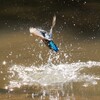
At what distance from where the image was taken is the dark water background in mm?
3828

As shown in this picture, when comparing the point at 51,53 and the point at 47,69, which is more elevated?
the point at 51,53

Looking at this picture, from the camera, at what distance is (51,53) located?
4891mm

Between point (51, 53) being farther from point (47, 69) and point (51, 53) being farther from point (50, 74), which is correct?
point (50, 74)

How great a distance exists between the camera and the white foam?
4.05m

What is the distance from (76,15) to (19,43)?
5.47ft

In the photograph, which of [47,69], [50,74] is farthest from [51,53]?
[50,74]

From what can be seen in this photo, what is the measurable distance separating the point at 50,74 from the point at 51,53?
647 millimetres

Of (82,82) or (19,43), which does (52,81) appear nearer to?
(82,82)

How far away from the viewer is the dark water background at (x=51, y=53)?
383cm

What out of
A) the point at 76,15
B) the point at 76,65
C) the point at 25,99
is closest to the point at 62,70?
the point at 76,65

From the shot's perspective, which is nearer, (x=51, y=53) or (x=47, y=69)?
(x=47, y=69)

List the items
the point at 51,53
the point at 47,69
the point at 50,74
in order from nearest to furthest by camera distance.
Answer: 1. the point at 50,74
2. the point at 47,69
3. the point at 51,53

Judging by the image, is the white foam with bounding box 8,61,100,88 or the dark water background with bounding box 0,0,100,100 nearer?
the dark water background with bounding box 0,0,100,100

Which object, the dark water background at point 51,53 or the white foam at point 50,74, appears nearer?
the dark water background at point 51,53
